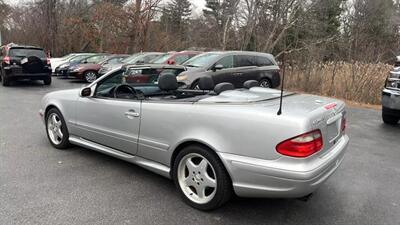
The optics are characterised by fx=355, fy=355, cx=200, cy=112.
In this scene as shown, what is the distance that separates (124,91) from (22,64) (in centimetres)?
1105

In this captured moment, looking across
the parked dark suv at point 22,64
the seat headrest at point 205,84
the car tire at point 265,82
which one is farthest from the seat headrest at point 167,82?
the parked dark suv at point 22,64

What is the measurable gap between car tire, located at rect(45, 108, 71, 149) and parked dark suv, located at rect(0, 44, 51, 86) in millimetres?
9538

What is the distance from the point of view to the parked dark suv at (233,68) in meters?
10.6

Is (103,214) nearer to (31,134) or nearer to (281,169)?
(281,169)

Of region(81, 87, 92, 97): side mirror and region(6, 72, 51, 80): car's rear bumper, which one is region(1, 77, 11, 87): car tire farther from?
region(81, 87, 92, 97): side mirror

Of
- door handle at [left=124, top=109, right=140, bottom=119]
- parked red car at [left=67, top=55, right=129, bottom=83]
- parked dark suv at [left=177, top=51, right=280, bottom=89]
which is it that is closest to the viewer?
door handle at [left=124, top=109, right=140, bottom=119]

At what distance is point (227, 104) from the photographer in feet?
10.9

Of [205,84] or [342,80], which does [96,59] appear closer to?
[342,80]

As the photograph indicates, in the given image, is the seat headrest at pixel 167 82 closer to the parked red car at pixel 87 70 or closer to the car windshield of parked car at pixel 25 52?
the car windshield of parked car at pixel 25 52

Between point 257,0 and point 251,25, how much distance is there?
1.65 m

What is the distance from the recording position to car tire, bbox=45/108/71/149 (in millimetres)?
5152

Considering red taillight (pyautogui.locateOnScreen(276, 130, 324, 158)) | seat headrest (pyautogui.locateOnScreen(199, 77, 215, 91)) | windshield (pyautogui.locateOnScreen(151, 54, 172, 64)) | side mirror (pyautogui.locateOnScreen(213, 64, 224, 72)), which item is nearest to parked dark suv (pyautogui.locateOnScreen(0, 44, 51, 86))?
windshield (pyautogui.locateOnScreen(151, 54, 172, 64))

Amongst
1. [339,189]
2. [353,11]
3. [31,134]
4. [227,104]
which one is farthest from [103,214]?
[353,11]

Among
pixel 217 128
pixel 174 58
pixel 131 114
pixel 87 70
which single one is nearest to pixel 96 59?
pixel 87 70
